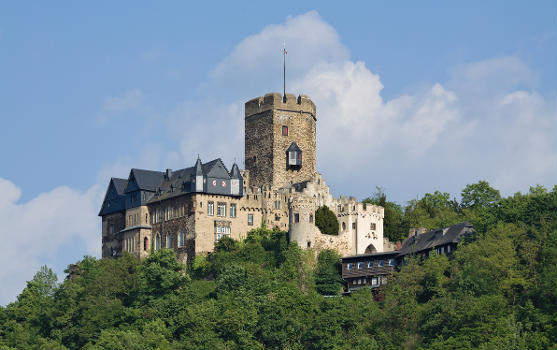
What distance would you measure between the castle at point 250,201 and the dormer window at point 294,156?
9 cm

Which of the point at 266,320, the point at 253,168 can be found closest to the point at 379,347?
the point at 266,320

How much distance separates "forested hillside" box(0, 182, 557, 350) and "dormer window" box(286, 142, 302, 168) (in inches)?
424

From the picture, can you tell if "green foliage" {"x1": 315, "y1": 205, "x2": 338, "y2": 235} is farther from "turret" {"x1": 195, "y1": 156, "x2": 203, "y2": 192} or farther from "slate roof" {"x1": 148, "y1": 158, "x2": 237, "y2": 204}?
"turret" {"x1": 195, "y1": 156, "x2": 203, "y2": 192}

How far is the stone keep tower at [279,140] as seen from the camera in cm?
12419

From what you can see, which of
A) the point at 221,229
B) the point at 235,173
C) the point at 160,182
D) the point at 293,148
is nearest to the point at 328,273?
the point at 221,229

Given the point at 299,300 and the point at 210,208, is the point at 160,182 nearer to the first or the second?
the point at 210,208

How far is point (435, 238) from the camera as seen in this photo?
365ft

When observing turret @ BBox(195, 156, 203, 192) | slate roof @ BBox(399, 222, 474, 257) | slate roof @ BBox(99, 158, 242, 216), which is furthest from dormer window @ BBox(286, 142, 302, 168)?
slate roof @ BBox(399, 222, 474, 257)

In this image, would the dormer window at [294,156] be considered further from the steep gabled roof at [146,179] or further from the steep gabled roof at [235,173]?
the steep gabled roof at [146,179]

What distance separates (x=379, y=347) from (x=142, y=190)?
32.4m

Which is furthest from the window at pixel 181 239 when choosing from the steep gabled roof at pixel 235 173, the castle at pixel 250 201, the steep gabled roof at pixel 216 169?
the steep gabled roof at pixel 235 173

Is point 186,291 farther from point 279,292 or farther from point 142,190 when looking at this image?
point 142,190

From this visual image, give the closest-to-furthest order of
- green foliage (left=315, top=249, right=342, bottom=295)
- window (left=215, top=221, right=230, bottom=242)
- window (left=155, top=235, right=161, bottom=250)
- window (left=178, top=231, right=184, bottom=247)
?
green foliage (left=315, top=249, right=342, bottom=295) < window (left=215, top=221, right=230, bottom=242) < window (left=178, top=231, right=184, bottom=247) < window (left=155, top=235, right=161, bottom=250)

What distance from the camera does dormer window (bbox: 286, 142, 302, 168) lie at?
124250mm
